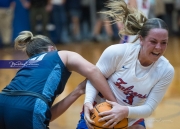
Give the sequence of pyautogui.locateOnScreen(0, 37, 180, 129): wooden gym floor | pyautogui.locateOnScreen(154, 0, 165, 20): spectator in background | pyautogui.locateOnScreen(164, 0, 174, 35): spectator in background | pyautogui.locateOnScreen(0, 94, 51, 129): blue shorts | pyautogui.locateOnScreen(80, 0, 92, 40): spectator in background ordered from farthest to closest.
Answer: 1. pyautogui.locateOnScreen(164, 0, 174, 35): spectator in background
2. pyautogui.locateOnScreen(80, 0, 92, 40): spectator in background
3. pyautogui.locateOnScreen(154, 0, 165, 20): spectator in background
4. pyautogui.locateOnScreen(0, 37, 180, 129): wooden gym floor
5. pyautogui.locateOnScreen(0, 94, 51, 129): blue shorts

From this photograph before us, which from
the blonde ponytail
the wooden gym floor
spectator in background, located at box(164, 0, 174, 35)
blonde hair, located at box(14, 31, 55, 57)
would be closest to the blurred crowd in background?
spectator in background, located at box(164, 0, 174, 35)

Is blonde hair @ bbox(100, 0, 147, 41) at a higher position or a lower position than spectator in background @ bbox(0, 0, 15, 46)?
higher

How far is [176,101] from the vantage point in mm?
6074

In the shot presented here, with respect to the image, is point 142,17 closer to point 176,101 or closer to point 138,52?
point 138,52

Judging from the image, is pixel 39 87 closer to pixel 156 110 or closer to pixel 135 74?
pixel 135 74

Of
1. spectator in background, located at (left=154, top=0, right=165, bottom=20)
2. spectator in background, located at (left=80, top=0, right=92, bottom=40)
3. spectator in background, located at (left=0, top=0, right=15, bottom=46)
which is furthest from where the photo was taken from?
spectator in background, located at (left=80, top=0, right=92, bottom=40)

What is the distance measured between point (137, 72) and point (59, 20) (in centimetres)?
966

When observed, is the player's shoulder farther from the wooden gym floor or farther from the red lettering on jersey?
the wooden gym floor

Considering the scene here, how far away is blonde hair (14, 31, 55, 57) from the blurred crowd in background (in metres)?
7.92

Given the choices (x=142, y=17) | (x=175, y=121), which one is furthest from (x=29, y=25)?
(x=142, y=17)

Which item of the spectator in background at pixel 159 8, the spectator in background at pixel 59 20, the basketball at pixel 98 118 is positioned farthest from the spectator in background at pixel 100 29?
the basketball at pixel 98 118

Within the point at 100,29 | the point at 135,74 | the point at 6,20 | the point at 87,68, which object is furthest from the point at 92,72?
the point at 100,29

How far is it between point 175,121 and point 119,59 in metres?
1.78

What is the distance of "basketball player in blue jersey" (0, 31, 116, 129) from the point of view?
3.40 meters
